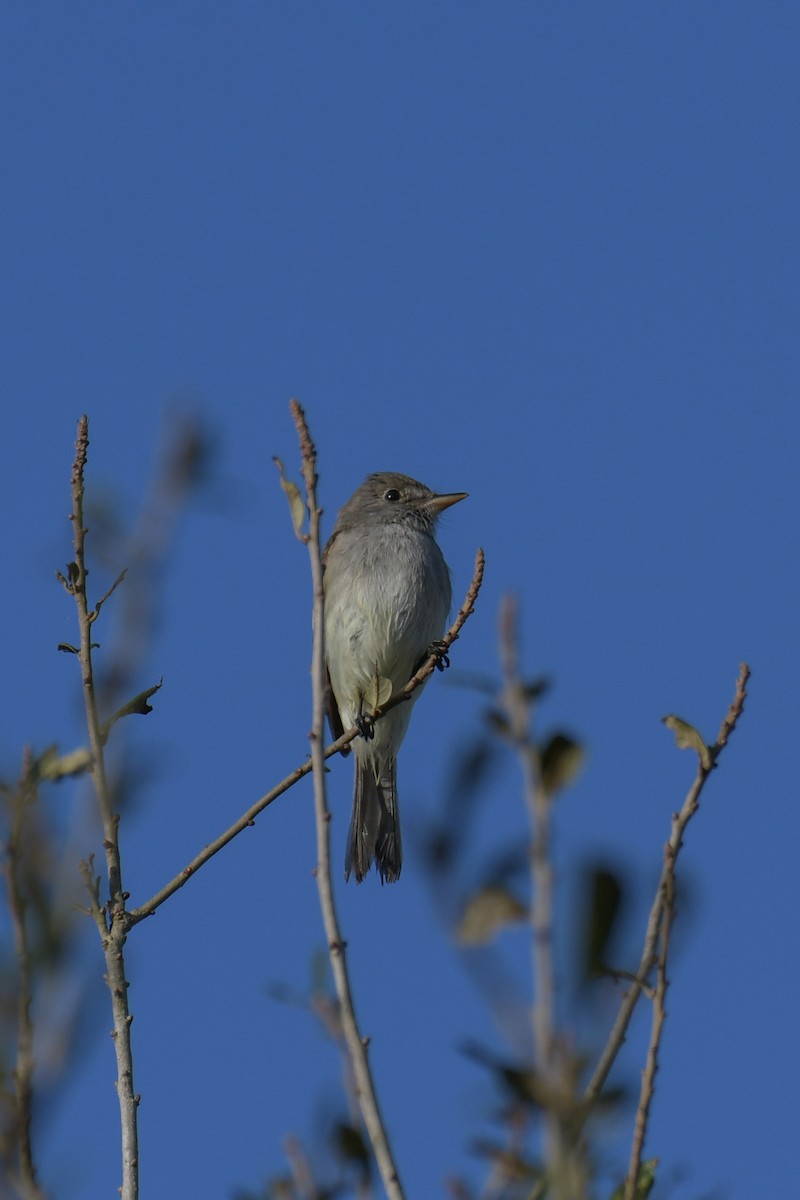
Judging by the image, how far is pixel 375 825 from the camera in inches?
294

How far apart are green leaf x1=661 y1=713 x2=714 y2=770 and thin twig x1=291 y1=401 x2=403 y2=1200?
516mm

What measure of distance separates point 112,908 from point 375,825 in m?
4.55

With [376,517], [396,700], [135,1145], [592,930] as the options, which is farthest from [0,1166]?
[376,517]

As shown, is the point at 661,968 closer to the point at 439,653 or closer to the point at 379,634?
the point at 439,653

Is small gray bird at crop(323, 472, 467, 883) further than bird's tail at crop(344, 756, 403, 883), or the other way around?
small gray bird at crop(323, 472, 467, 883)

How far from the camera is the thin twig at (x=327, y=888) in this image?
5.59ft

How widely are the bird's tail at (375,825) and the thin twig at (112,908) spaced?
4.04m

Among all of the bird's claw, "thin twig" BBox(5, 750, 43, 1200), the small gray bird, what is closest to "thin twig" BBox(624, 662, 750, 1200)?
"thin twig" BBox(5, 750, 43, 1200)

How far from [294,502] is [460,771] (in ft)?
3.65

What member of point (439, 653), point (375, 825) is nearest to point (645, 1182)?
point (439, 653)

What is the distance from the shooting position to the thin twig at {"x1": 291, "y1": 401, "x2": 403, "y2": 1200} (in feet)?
5.59

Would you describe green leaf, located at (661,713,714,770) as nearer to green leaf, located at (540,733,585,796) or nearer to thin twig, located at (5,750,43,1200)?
green leaf, located at (540,733,585,796)

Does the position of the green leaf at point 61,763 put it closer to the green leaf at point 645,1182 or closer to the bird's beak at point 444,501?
the green leaf at point 645,1182

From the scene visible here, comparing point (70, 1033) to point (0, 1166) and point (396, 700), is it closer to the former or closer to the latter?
point (0, 1166)
